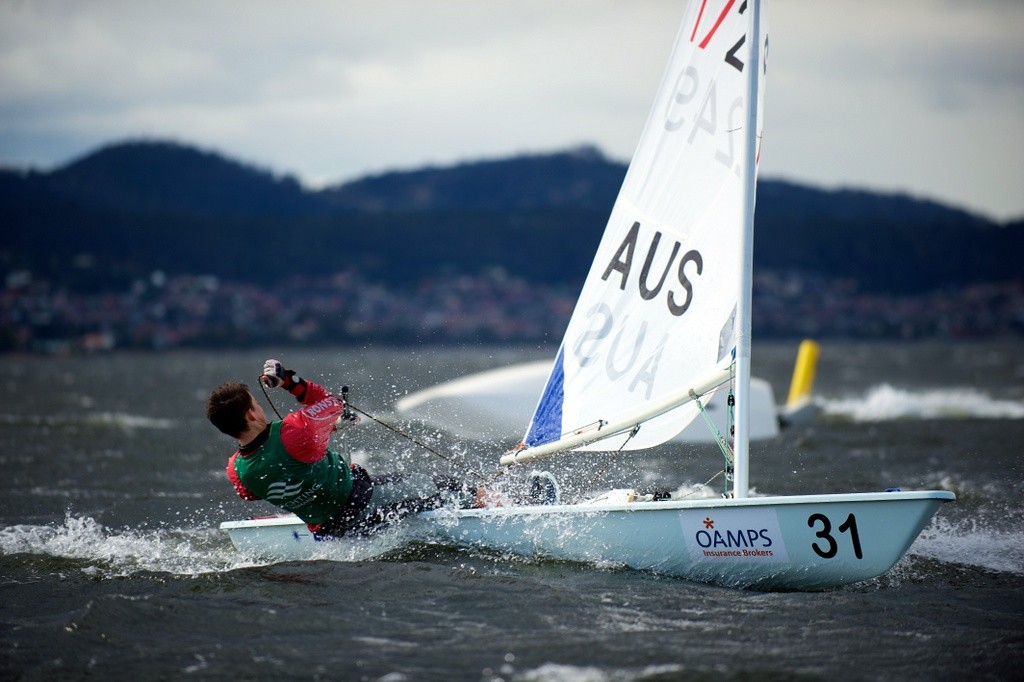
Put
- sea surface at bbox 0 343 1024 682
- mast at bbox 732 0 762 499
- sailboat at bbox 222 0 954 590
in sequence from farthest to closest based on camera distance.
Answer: mast at bbox 732 0 762 499
sailboat at bbox 222 0 954 590
sea surface at bbox 0 343 1024 682

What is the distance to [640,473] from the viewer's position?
13016 millimetres

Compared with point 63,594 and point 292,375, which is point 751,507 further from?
point 63,594

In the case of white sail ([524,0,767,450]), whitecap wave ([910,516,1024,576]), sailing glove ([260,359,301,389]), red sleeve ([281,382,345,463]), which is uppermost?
white sail ([524,0,767,450])

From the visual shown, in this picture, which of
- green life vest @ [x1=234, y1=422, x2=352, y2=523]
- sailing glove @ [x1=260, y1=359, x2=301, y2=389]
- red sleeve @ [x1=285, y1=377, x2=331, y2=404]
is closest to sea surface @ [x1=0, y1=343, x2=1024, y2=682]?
green life vest @ [x1=234, y1=422, x2=352, y2=523]

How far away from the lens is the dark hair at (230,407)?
22.2 feet

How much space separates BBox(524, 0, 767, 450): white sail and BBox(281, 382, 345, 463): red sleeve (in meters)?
1.80

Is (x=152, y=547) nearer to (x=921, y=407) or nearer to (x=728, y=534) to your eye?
(x=728, y=534)

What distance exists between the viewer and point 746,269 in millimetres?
7137

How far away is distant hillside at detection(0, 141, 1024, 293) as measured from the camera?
12625 cm

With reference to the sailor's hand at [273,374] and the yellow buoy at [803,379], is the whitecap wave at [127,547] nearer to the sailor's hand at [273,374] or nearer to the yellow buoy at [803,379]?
the sailor's hand at [273,374]

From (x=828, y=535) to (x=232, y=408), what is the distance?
3.60 metres

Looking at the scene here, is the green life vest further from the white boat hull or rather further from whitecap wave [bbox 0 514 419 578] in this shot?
the white boat hull

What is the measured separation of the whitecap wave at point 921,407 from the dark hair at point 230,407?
15.1m

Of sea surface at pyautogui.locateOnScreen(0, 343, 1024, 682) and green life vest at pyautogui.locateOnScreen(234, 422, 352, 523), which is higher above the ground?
green life vest at pyautogui.locateOnScreen(234, 422, 352, 523)
